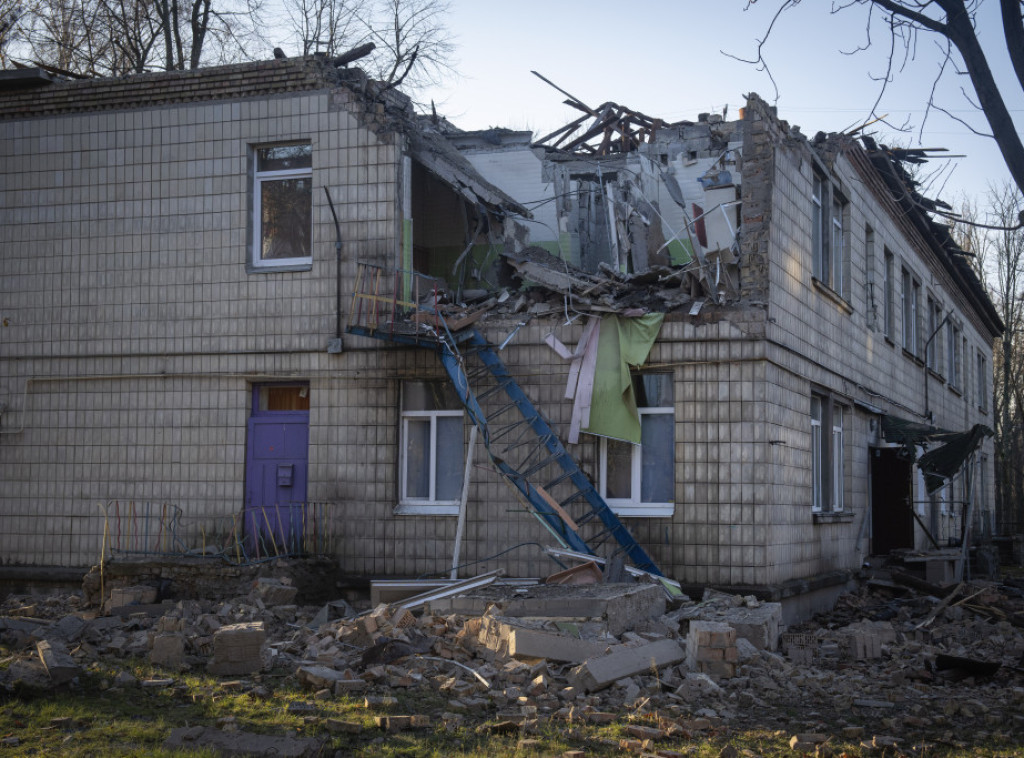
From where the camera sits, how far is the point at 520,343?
43.5 feet

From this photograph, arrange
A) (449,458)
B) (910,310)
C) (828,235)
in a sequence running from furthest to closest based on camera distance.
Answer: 1. (910,310)
2. (828,235)
3. (449,458)

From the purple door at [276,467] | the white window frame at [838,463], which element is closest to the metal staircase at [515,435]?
the purple door at [276,467]

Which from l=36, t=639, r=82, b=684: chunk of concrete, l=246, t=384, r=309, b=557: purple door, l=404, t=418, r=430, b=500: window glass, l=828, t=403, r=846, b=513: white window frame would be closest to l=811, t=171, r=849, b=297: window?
l=828, t=403, r=846, b=513: white window frame

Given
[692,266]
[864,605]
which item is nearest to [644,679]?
[692,266]

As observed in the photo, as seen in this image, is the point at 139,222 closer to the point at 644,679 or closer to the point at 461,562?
the point at 461,562

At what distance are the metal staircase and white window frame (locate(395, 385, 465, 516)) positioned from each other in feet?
2.01

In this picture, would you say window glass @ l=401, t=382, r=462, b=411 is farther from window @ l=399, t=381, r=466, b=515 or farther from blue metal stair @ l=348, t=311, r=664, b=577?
blue metal stair @ l=348, t=311, r=664, b=577

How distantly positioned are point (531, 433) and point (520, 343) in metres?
1.09

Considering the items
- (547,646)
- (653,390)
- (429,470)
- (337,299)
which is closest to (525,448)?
(429,470)

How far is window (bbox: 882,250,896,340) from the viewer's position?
20.5m

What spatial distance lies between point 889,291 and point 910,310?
243 cm

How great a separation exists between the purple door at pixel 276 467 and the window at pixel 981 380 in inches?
1013

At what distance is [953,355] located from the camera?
29031mm

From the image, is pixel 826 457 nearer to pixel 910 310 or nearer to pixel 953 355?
pixel 910 310
